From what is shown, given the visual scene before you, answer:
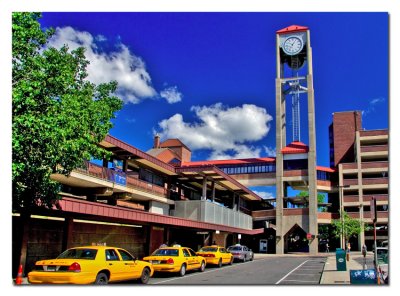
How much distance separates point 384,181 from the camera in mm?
70125

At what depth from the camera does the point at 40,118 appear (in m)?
13.8

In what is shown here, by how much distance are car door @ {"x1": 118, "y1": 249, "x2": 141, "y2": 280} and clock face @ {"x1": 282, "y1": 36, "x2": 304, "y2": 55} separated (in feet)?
182

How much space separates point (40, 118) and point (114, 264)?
5464 millimetres

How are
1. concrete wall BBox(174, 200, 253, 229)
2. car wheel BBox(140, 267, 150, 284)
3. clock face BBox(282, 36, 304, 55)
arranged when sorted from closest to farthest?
car wheel BBox(140, 267, 150, 284)
concrete wall BBox(174, 200, 253, 229)
clock face BBox(282, 36, 304, 55)

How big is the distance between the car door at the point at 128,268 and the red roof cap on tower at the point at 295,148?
51897mm

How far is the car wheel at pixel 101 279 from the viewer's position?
45.1ft

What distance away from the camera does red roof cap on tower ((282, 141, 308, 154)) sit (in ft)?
213

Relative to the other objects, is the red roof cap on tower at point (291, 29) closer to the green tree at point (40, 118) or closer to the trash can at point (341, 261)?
the trash can at point (341, 261)

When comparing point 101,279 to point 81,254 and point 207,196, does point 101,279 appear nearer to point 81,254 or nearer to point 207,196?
point 81,254

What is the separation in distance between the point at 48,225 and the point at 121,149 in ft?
34.8

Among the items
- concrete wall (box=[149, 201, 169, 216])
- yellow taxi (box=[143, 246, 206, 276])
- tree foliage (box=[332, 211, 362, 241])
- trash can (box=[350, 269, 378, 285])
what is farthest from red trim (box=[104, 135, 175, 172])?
tree foliage (box=[332, 211, 362, 241])

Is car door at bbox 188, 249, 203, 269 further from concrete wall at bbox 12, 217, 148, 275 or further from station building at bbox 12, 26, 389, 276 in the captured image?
concrete wall at bbox 12, 217, 148, 275

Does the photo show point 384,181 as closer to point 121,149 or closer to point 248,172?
point 248,172

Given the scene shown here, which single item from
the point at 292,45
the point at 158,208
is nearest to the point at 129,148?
the point at 158,208
